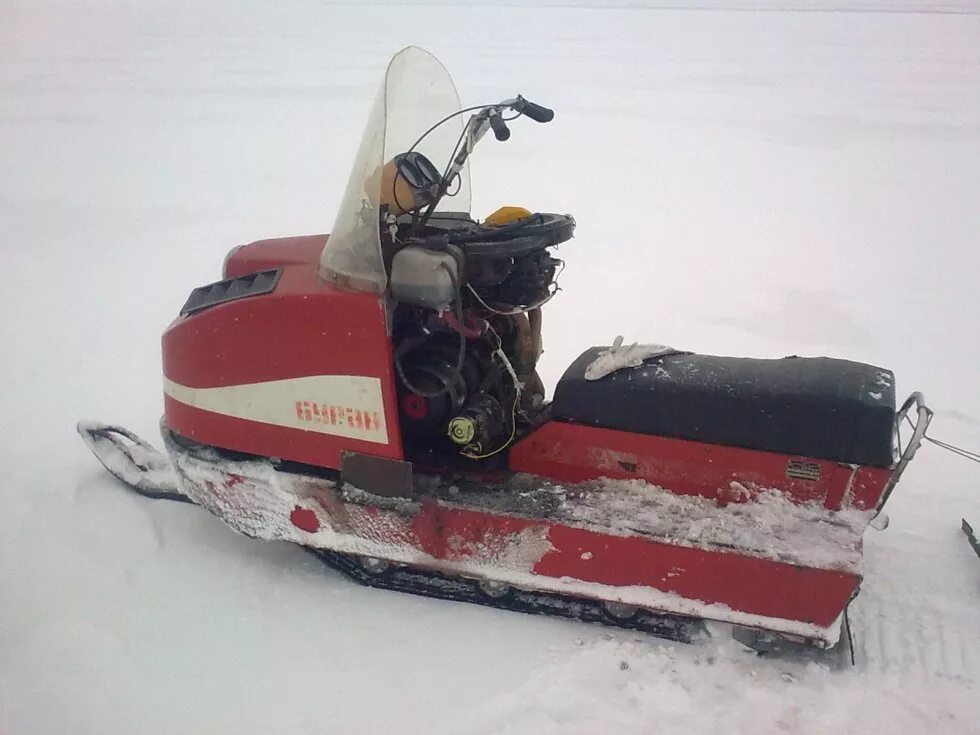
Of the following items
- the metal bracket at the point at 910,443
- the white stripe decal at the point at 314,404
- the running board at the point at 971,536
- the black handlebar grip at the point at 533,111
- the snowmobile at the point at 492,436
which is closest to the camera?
the metal bracket at the point at 910,443

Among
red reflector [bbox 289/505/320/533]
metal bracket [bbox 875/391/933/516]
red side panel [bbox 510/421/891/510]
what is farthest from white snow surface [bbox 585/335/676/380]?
red reflector [bbox 289/505/320/533]

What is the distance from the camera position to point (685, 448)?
8.00 ft

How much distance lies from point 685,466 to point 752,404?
0.93ft

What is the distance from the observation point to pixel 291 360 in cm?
249

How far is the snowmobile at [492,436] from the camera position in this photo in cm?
229

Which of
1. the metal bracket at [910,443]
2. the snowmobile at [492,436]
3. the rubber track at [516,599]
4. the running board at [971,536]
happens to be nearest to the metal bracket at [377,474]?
the snowmobile at [492,436]

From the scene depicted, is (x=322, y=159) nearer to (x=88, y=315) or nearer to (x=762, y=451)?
(x=88, y=315)

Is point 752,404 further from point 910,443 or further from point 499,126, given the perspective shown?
point 499,126

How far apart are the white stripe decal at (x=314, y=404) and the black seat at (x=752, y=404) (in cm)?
59

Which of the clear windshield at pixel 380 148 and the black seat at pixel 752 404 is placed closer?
the black seat at pixel 752 404

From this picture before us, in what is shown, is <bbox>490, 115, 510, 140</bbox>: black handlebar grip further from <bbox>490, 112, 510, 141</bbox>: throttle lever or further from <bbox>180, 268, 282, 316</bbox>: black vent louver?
<bbox>180, 268, 282, 316</bbox>: black vent louver

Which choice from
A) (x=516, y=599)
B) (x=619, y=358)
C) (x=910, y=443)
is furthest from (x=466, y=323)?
(x=910, y=443)

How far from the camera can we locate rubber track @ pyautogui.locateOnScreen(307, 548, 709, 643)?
248cm

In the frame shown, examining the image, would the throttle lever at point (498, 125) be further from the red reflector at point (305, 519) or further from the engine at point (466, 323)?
the red reflector at point (305, 519)
